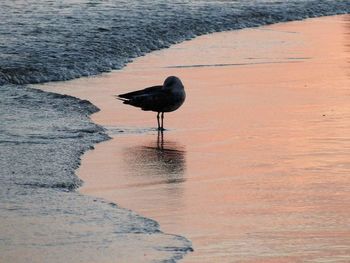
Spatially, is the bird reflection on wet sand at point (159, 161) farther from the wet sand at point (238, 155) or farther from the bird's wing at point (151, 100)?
the bird's wing at point (151, 100)

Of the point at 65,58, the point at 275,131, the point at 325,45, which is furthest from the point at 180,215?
the point at 325,45

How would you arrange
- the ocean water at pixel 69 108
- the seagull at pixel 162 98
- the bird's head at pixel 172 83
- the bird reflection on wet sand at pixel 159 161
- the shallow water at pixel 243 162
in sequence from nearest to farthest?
the ocean water at pixel 69 108 → the shallow water at pixel 243 162 → the bird reflection on wet sand at pixel 159 161 → the seagull at pixel 162 98 → the bird's head at pixel 172 83

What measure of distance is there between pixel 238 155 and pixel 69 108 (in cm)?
277

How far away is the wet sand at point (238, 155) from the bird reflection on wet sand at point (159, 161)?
12 mm

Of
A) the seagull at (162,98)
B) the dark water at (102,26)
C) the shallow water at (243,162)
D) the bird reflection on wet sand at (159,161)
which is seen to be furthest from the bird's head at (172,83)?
the dark water at (102,26)

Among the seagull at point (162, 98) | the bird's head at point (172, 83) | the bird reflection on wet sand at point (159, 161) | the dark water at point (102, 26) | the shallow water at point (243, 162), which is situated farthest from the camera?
the dark water at point (102, 26)

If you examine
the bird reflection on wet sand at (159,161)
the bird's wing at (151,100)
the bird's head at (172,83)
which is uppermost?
the bird's head at (172,83)

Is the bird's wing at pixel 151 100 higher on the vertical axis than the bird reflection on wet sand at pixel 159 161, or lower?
higher

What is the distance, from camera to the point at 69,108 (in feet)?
37.9

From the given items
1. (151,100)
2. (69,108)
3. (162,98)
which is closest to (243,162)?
(162,98)

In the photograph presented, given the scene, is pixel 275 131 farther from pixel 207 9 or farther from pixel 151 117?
pixel 207 9

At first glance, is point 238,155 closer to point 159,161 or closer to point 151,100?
point 159,161

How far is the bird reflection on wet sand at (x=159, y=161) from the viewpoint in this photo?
8.67 metres

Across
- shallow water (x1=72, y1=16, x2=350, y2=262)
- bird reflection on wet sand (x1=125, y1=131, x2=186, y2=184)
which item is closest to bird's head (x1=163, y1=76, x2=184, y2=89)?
shallow water (x1=72, y1=16, x2=350, y2=262)
